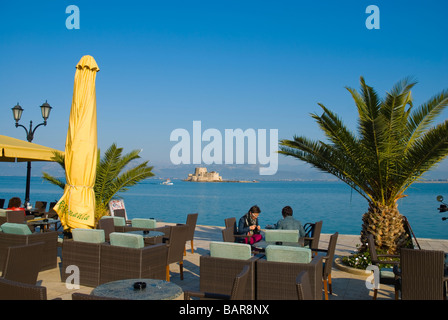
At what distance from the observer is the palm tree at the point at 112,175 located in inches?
434

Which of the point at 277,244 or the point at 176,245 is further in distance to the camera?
the point at 176,245

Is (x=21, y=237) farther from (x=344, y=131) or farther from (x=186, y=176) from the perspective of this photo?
(x=186, y=176)

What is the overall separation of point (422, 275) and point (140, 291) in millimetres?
3153

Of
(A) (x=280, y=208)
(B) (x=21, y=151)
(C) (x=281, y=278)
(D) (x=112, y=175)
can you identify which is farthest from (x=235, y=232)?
(A) (x=280, y=208)

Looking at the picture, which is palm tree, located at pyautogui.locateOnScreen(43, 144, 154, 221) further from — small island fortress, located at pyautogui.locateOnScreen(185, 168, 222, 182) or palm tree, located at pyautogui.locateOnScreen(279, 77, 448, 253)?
small island fortress, located at pyautogui.locateOnScreen(185, 168, 222, 182)

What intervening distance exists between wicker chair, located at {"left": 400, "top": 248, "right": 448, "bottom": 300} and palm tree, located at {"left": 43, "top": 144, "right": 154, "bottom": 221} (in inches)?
344

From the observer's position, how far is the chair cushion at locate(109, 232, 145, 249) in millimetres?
5148

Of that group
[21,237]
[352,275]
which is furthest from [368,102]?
[21,237]

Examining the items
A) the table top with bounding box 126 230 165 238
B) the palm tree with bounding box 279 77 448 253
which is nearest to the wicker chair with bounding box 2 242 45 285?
the table top with bounding box 126 230 165 238

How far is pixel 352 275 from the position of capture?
665 cm

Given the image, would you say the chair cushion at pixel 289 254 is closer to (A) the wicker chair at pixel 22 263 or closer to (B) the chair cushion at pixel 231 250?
(B) the chair cushion at pixel 231 250

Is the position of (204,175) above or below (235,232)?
above

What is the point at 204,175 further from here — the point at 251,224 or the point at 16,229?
the point at 16,229

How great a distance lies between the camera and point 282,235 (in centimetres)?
632
